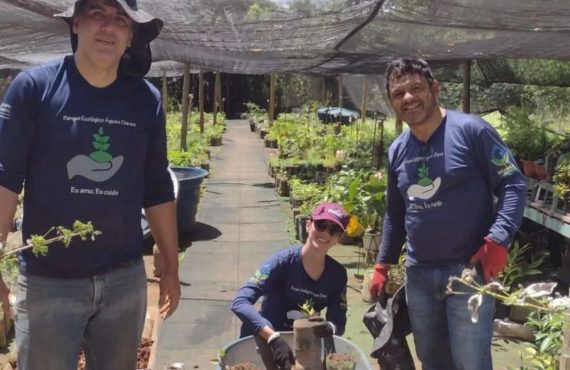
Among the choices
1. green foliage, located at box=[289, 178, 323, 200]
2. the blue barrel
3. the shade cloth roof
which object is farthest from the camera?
green foliage, located at box=[289, 178, 323, 200]

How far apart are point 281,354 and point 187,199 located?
14.1 feet

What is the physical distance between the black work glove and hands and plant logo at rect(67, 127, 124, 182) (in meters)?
0.98

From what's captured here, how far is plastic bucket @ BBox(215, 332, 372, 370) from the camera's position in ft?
7.68

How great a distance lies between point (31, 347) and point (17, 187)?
0.45 metres

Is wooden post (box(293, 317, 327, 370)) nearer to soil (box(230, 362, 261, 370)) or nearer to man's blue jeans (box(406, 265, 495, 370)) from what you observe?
soil (box(230, 362, 261, 370))

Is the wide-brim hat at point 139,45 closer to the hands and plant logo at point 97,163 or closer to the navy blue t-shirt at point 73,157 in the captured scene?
the navy blue t-shirt at point 73,157

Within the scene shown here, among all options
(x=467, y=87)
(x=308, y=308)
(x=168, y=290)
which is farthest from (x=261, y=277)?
(x=467, y=87)

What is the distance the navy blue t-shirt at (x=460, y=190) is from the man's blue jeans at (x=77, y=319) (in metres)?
1.03

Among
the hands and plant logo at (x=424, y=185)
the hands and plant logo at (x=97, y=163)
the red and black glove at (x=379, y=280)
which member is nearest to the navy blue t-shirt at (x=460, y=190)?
the hands and plant logo at (x=424, y=185)

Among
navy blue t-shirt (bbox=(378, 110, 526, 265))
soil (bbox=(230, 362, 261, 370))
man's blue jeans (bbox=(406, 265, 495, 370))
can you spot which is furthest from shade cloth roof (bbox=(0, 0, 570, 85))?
soil (bbox=(230, 362, 261, 370))

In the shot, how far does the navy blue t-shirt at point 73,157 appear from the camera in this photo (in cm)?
175

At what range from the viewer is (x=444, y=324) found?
2.42 metres

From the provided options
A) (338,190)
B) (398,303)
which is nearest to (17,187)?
(398,303)

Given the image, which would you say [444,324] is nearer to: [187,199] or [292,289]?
[292,289]
